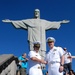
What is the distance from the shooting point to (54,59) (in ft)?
20.0

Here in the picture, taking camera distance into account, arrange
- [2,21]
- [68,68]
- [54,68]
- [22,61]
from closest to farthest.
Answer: [54,68]
[68,68]
[22,61]
[2,21]

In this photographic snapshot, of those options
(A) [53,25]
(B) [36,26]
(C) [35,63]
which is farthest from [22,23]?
(C) [35,63]

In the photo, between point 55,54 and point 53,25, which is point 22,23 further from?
point 55,54

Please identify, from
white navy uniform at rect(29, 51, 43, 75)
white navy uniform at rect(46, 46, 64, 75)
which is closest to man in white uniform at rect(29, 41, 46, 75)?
white navy uniform at rect(29, 51, 43, 75)

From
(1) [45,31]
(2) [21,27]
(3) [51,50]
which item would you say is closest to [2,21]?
(2) [21,27]

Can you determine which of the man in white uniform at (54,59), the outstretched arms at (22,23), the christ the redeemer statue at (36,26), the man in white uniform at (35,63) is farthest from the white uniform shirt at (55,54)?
the outstretched arms at (22,23)

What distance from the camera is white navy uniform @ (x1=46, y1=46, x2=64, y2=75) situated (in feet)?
19.7

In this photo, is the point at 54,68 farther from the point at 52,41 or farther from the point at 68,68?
the point at 68,68

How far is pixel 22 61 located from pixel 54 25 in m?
9.22

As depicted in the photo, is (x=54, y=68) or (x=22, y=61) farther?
(x=22, y=61)

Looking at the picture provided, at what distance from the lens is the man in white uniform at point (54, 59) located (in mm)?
5984

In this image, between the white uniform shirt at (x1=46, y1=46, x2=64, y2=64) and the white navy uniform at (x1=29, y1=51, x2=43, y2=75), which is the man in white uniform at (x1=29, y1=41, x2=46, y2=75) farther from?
the white uniform shirt at (x1=46, y1=46, x2=64, y2=64)

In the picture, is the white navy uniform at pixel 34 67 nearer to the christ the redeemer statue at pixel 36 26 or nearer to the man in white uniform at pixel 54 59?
the man in white uniform at pixel 54 59

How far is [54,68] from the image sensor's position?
19.7 feet
